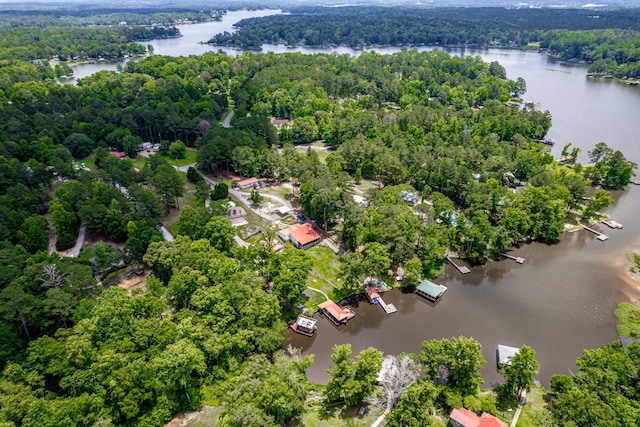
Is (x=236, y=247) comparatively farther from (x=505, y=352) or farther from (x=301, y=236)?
(x=505, y=352)

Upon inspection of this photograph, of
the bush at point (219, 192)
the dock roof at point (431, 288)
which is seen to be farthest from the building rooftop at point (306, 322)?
the bush at point (219, 192)

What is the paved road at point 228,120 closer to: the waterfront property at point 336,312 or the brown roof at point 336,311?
the brown roof at point 336,311

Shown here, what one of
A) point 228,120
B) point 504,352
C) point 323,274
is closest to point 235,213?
point 323,274

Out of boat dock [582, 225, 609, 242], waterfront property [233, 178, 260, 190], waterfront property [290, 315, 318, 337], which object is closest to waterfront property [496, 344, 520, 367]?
waterfront property [290, 315, 318, 337]

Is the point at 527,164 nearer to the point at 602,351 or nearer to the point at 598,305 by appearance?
the point at 598,305

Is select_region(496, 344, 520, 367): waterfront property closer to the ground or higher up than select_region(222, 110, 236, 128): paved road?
closer to the ground

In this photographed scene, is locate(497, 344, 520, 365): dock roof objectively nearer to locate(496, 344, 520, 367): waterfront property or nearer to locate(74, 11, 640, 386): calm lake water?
locate(496, 344, 520, 367): waterfront property
